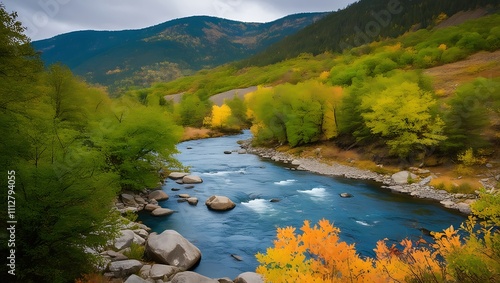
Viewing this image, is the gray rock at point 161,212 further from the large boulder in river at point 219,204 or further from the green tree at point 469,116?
the green tree at point 469,116

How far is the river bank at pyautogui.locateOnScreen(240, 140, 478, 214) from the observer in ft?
82.6

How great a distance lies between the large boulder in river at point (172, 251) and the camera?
1518 centimetres

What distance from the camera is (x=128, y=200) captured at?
79.6 feet

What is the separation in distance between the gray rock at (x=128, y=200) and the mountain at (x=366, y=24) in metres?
114

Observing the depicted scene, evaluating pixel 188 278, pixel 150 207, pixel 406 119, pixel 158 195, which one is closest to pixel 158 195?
pixel 158 195

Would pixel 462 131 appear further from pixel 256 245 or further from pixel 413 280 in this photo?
pixel 413 280

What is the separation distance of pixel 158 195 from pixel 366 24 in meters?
154

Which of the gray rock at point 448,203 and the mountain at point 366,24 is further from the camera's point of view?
the mountain at point 366,24

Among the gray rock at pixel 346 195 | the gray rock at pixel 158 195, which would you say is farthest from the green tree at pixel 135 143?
the gray rock at pixel 346 195

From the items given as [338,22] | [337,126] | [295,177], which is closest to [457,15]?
[338,22]

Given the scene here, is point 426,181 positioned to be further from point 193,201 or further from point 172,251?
point 172,251

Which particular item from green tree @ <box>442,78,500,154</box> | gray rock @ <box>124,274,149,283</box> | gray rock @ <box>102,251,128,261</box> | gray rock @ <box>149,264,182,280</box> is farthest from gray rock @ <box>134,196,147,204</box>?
green tree @ <box>442,78,500,154</box>

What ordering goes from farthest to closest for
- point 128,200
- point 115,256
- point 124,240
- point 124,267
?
point 128,200 → point 124,240 → point 115,256 → point 124,267

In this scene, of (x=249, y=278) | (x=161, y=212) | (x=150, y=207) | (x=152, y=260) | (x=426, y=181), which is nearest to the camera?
(x=249, y=278)
